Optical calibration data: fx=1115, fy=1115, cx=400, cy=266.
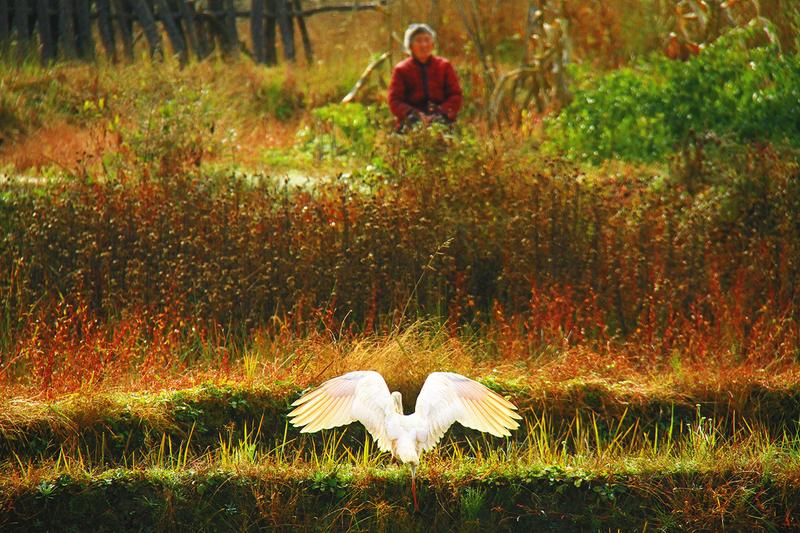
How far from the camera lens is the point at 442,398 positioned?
518cm

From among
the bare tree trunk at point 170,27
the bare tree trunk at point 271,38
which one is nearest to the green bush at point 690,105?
the bare tree trunk at point 170,27

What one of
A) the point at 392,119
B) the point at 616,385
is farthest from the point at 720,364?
the point at 392,119

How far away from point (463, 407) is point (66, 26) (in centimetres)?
1101

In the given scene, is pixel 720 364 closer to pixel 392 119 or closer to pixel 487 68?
pixel 392 119

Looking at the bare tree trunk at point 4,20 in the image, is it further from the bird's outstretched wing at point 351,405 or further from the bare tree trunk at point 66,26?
the bird's outstretched wing at point 351,405

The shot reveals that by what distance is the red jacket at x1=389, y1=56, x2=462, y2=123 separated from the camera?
33.7 ft

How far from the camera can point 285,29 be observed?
1645 cm

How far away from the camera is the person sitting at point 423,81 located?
1021 cm

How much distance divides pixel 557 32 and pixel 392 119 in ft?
7.60

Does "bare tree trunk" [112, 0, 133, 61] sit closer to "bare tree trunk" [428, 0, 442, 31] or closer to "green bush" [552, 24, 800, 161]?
"bare tree trunk" [428, 0, 442, 31]

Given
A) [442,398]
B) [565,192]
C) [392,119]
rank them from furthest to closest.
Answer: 1. [392,119]
2. [565,192]
3. [442,398]

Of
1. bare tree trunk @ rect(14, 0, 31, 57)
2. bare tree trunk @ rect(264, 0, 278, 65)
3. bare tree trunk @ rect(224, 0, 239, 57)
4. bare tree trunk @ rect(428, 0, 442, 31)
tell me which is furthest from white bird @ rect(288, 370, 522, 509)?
bare tree trunk @ rect(264, 0, 278, 65)

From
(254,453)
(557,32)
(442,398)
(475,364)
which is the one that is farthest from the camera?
(557,32)

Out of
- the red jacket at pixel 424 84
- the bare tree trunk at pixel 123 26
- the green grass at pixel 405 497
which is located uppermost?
the bare tree trunk at pixel 123 26
